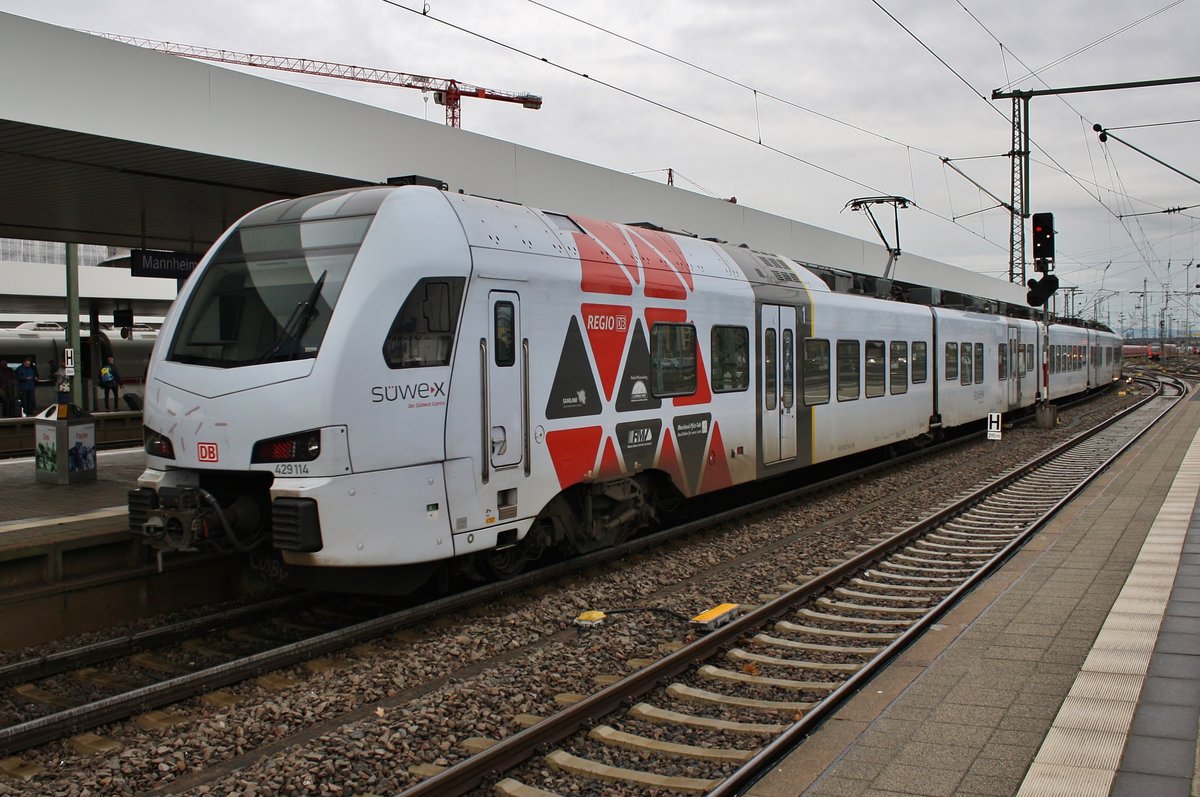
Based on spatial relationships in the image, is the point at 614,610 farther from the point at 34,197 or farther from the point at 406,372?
the point at 34,197

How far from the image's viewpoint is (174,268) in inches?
516

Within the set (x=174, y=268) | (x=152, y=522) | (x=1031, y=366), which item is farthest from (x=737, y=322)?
(x=1031, y=366)

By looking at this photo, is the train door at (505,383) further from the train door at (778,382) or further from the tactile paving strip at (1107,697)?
the train door at (778,382)

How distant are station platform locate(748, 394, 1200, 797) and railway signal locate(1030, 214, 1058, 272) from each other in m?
11.3

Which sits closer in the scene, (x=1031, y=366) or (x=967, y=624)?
(x=967, y=624)

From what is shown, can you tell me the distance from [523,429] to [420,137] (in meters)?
6.64

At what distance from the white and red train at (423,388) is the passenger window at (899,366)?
21.0 feet

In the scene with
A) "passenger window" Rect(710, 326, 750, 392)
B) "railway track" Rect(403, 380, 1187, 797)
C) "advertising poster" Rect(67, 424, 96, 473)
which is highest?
"passenger window" Rect(710, 326, 750, 392)

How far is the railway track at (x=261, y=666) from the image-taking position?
5.11 meters

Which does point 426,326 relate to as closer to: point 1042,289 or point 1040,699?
point 1040,699

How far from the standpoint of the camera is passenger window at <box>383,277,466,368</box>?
22.2 feet

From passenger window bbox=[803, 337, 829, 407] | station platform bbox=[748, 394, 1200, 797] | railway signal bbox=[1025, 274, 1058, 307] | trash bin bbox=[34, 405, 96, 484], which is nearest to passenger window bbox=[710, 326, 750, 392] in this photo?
passenger window bbox=[803, 337, 829, 407]

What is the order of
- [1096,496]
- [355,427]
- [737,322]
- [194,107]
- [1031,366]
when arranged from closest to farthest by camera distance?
[355,427], [194,107], [737,322], [1096,496], [1031,366]

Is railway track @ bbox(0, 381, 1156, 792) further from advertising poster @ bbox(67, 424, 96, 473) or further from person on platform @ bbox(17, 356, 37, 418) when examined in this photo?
person on platform @ bbox(17, 356, 37, 418)
